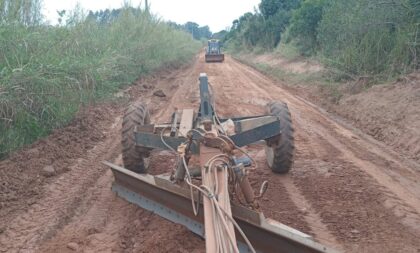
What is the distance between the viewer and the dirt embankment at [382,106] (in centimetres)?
775

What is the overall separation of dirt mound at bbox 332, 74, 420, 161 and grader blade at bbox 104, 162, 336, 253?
4.28 meters

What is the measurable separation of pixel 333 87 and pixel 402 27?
2.44 m

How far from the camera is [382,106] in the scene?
955 cm

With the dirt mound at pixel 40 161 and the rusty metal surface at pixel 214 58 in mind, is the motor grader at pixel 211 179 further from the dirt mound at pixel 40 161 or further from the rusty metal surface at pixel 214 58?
the rusty metal surface at pixel 214 58

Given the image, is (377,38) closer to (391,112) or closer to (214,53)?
(391,112)

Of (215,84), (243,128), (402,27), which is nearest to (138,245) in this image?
(243,128)

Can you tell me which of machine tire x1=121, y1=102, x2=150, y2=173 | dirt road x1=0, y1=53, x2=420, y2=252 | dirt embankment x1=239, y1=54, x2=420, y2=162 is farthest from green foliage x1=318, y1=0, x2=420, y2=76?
machine tire x1=121, y1=102, x2=150, y2=173

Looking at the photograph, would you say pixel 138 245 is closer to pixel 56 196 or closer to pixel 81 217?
pixel 81 217

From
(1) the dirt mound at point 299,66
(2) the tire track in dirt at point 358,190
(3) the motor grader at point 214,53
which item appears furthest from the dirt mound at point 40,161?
(3) the motor grader at point 214,53

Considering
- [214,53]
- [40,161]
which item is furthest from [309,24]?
[40,161]

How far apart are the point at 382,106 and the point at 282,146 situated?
501cm

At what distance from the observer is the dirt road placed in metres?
4.00

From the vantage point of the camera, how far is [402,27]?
39.0 ft

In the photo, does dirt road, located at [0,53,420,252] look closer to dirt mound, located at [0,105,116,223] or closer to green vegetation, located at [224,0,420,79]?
dirt mound, located at [0,105,116,223]
